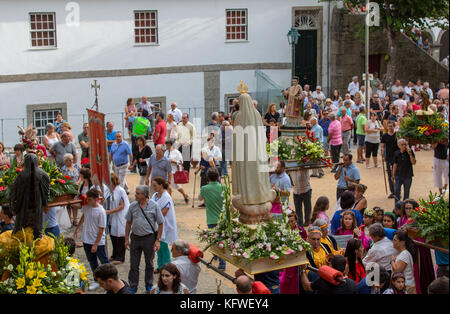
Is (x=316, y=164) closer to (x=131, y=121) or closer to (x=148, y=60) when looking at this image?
(x=131, y=121)

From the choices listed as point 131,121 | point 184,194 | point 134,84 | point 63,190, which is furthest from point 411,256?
point 134,84

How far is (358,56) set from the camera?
3058cm

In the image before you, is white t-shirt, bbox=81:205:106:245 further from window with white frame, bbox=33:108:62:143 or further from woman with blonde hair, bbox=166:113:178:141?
window with white frame, bbox=33:108:62:143

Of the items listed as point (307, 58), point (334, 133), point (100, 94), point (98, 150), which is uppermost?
point (307, 58)

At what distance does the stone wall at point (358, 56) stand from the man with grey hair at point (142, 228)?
21656mm

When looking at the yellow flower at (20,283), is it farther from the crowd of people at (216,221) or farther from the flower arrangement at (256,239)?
the flower arrangement at (256,239)

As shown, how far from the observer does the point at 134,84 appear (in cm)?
2731

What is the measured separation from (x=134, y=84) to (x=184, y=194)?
40.5 feet

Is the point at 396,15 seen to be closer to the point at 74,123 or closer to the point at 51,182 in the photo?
the point at 74,123

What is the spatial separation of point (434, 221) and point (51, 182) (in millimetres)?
6479

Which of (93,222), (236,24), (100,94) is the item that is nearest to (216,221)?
(93,222)

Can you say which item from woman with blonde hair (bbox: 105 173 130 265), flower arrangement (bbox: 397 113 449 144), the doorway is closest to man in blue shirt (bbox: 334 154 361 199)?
flower arrangement (bbox: 397 113 449 144)

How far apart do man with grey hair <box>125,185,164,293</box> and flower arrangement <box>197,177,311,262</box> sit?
7.86ft

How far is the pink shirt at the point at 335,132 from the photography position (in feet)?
62.5
